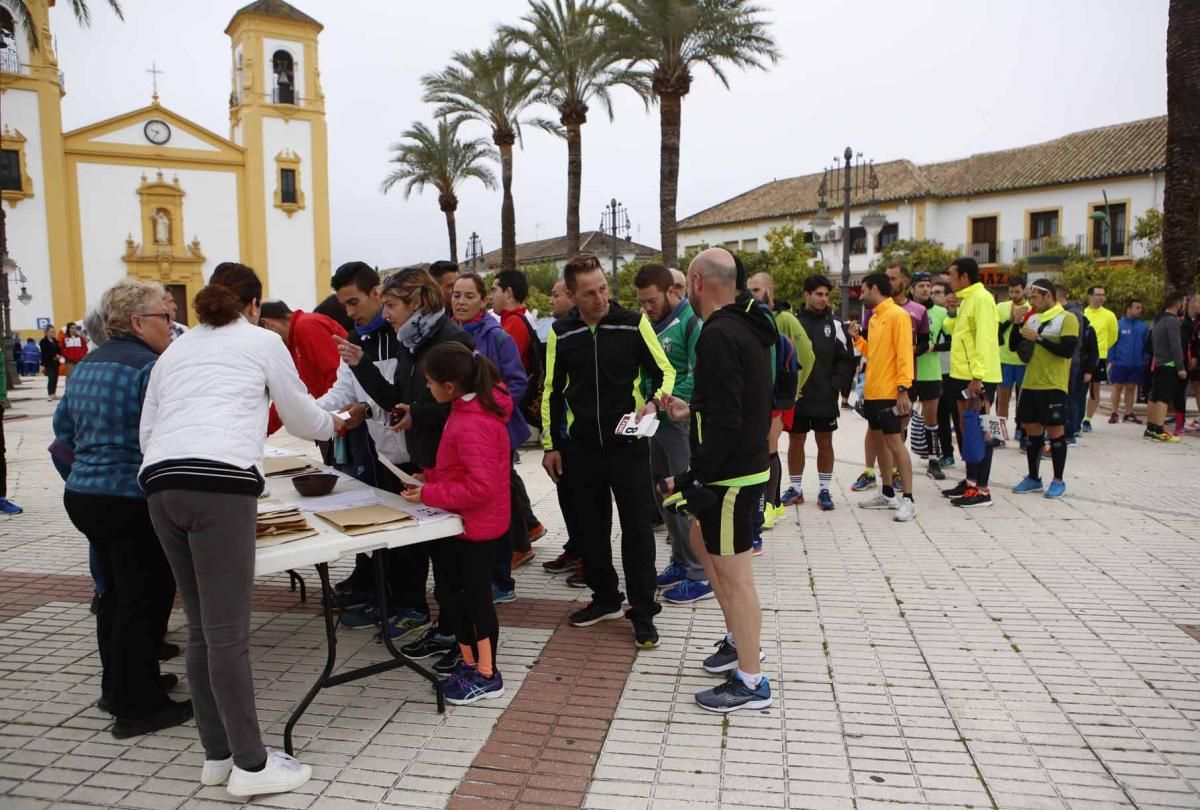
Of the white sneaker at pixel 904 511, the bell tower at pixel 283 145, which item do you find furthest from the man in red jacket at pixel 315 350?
the bell tower at pixel 283 145

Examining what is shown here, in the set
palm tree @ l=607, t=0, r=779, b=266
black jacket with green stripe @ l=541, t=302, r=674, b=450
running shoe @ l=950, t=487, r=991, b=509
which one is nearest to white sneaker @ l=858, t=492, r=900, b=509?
running shoe @ l=950, t=487, r=991, b=509

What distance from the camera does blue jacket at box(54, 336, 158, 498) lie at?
344cm

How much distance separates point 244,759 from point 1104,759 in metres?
3.28

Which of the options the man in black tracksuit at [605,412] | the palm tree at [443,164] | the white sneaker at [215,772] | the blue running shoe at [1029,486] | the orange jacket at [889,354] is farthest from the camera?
the palm tree at [443,164]

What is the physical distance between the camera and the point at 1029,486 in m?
8.19

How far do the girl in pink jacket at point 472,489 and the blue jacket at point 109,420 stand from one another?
3.77 feet

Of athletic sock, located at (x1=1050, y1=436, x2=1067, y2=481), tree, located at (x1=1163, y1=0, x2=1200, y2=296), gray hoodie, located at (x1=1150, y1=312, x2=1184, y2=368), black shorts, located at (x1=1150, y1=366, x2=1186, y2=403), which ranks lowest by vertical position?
athletic sock, located at (x1=1050, y1=436, x2=1067, y2=481)

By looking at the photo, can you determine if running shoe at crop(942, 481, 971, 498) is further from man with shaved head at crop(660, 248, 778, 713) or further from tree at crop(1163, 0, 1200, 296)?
tree at crop(1163, 0, 1200, 296)

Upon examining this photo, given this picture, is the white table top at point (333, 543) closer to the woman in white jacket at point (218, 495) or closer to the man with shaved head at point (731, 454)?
the woman in white jacket at point (218, 495)

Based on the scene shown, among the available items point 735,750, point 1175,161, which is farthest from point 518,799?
point 1175,161

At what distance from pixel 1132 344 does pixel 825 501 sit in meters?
8.41

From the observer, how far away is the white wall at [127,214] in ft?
146

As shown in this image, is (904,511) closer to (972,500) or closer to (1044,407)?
(972,500)

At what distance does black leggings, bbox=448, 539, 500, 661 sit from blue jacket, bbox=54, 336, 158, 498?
1348mm
